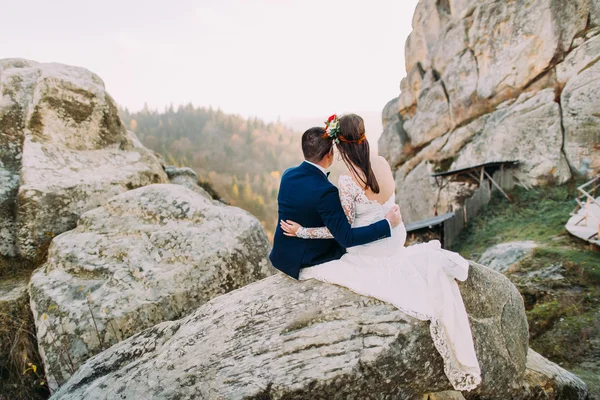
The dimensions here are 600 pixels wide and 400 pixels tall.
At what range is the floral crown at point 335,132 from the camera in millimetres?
3535

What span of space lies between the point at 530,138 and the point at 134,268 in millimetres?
23095

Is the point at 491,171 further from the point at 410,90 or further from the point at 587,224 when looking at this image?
the point at 410,90

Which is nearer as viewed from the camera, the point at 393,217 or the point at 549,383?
the point at 393,217

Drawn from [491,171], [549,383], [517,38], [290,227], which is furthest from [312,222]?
[517,38]

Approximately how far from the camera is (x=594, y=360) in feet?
21.4

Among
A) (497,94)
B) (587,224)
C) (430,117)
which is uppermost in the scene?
(497,94)

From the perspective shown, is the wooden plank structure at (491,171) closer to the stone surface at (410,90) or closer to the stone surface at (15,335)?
the stone surface at (410,90)

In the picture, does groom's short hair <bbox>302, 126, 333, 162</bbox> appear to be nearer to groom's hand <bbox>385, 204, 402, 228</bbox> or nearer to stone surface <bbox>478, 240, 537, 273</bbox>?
groom's hand <bbox>385, 204, 402, 228</bbox>

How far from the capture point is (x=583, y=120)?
60.3ft

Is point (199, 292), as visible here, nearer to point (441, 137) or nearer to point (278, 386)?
point (278, 386)

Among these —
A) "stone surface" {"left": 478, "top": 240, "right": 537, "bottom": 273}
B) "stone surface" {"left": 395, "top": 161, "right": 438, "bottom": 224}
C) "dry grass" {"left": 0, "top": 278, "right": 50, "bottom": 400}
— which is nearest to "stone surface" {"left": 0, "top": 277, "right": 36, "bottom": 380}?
"dry grass" {"left": 0, "top": 278, "right": 50, "bottom": 400}

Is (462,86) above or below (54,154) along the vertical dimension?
above

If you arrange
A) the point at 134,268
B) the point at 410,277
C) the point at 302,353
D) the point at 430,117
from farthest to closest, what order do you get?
the point at 430,117 < the point at 134,268 < the point at 410,277 < the point at 302,353

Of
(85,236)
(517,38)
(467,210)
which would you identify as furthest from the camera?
(517,38)
